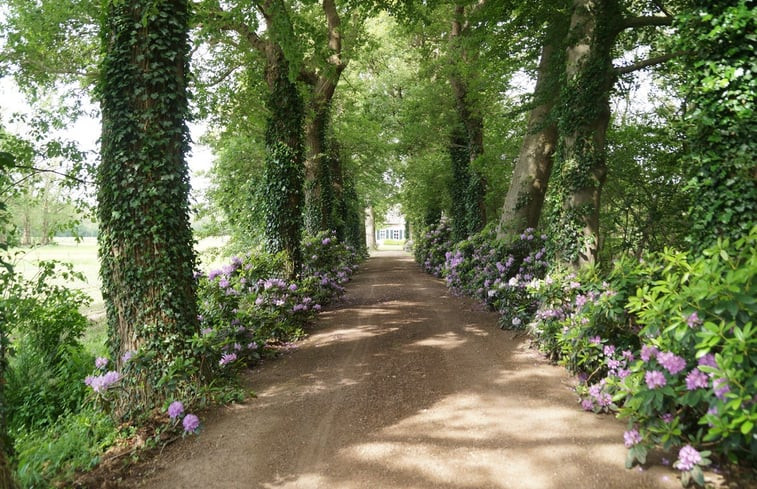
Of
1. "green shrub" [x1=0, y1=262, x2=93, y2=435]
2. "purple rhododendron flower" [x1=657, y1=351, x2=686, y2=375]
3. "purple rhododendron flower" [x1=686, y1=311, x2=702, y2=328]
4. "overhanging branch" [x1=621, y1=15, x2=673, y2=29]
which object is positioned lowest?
"green shrub" [x1=0, y1=262, x2=93, y2=435]

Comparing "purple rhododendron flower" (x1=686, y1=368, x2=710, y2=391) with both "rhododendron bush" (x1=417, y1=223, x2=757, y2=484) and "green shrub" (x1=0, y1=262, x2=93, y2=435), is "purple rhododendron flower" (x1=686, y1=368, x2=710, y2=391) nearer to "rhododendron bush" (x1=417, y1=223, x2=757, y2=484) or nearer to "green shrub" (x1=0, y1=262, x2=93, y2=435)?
"rhododendron bush" (x1=417, y1=223, x2=757, y2=484)

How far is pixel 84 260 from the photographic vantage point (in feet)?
39.2

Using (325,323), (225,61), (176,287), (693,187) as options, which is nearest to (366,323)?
(325,323)

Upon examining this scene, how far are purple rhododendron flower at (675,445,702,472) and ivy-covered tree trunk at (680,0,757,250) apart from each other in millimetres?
2350

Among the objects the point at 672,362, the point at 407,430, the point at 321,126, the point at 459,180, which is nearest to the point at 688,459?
the point at 672,362

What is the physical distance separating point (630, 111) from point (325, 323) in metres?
11.6

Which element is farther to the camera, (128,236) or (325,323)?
(325,323)

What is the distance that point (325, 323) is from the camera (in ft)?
29.9

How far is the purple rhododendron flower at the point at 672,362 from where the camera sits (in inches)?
123

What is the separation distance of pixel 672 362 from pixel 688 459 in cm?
63

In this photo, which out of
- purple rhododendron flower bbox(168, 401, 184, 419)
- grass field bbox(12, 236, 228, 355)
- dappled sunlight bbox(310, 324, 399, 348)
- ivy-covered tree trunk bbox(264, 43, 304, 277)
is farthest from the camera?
ivy-covered tree trunk bbox(264, 43, 304, 277)

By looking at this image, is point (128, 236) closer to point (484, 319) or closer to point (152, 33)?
point (152, 33)

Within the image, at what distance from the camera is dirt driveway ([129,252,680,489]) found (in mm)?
3309

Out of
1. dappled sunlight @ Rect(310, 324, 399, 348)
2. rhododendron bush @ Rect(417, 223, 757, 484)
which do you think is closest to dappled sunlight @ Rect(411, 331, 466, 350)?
dappled sunlight @ Rect(310, 324, 399, 348)
